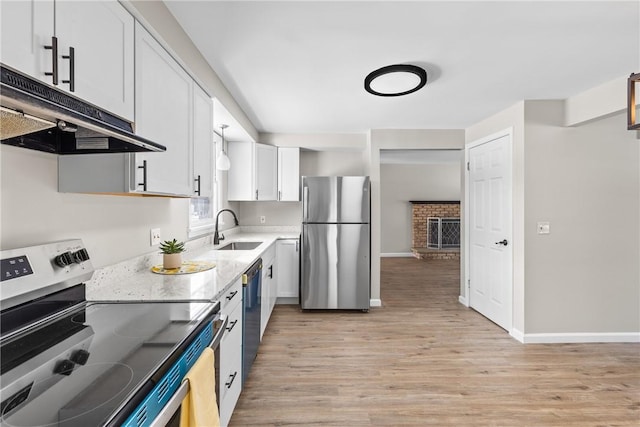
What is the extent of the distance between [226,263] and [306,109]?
6.12 ft

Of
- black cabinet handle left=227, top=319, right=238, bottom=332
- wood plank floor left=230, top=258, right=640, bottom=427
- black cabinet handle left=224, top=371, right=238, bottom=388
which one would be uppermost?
black cabinet handle left=227, top=319, right=238, bottom=332

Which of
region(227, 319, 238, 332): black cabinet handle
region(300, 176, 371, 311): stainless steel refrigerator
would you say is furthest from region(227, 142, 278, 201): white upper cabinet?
region(227, 319, 238, 332): black cabinet handle

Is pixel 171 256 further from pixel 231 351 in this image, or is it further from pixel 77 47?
pixel 77 47

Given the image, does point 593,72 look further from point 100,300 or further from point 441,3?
point 100,300

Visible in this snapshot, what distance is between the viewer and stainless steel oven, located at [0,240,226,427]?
0.67 metres

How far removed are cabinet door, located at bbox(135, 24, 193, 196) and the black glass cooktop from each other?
59 centimetres

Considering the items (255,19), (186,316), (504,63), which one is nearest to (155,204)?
(186,316)

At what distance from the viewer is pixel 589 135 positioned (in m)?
2.98

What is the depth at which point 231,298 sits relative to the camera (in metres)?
1.78

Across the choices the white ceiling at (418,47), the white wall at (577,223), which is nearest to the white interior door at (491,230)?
the white wall at (577,223)

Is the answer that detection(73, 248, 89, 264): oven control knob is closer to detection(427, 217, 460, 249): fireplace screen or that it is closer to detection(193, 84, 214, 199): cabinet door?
detection(193, 84, 214, 199): cabinet door

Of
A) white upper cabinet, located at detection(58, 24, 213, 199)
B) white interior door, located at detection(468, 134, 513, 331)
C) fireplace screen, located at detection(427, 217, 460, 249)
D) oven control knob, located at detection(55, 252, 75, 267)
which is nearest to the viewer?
oven control knob, located at detection(55, 252, 75, 267)

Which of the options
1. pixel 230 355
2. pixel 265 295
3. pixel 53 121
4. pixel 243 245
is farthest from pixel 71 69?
pixel 243 245

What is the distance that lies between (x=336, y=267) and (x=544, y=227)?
2163 mm
